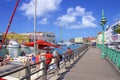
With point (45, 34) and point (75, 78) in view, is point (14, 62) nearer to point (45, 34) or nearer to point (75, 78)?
point (75, 78)

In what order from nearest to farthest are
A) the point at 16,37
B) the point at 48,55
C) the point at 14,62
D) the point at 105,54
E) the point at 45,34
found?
the point at 48,55 < the point at 14,62 < the point at 105,54 < the point at 16,37 < the point at 45,34

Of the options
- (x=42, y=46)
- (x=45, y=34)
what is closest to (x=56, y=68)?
(x=42, y=46)

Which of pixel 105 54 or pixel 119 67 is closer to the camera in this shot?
pixel 119 67

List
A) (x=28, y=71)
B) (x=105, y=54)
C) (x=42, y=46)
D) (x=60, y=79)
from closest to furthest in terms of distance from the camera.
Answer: (x=28, y=71) → (x=60, y=79) → (x=42, y=46) → (x=105, y=54)

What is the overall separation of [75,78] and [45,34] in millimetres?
133354

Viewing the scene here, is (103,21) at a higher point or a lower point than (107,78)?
higher

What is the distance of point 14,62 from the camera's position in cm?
2641

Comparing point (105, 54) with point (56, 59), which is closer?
point (56, 59)

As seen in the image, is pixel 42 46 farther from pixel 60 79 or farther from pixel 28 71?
pixel 28 71

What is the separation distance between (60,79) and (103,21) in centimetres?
1650

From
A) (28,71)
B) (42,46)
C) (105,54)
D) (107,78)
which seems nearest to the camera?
(28,71)

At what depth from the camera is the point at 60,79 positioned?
455 inches

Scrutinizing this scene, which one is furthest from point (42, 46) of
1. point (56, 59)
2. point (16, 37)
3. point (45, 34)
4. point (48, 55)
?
point (45, 34)

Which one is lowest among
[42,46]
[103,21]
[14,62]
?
[14,62]
